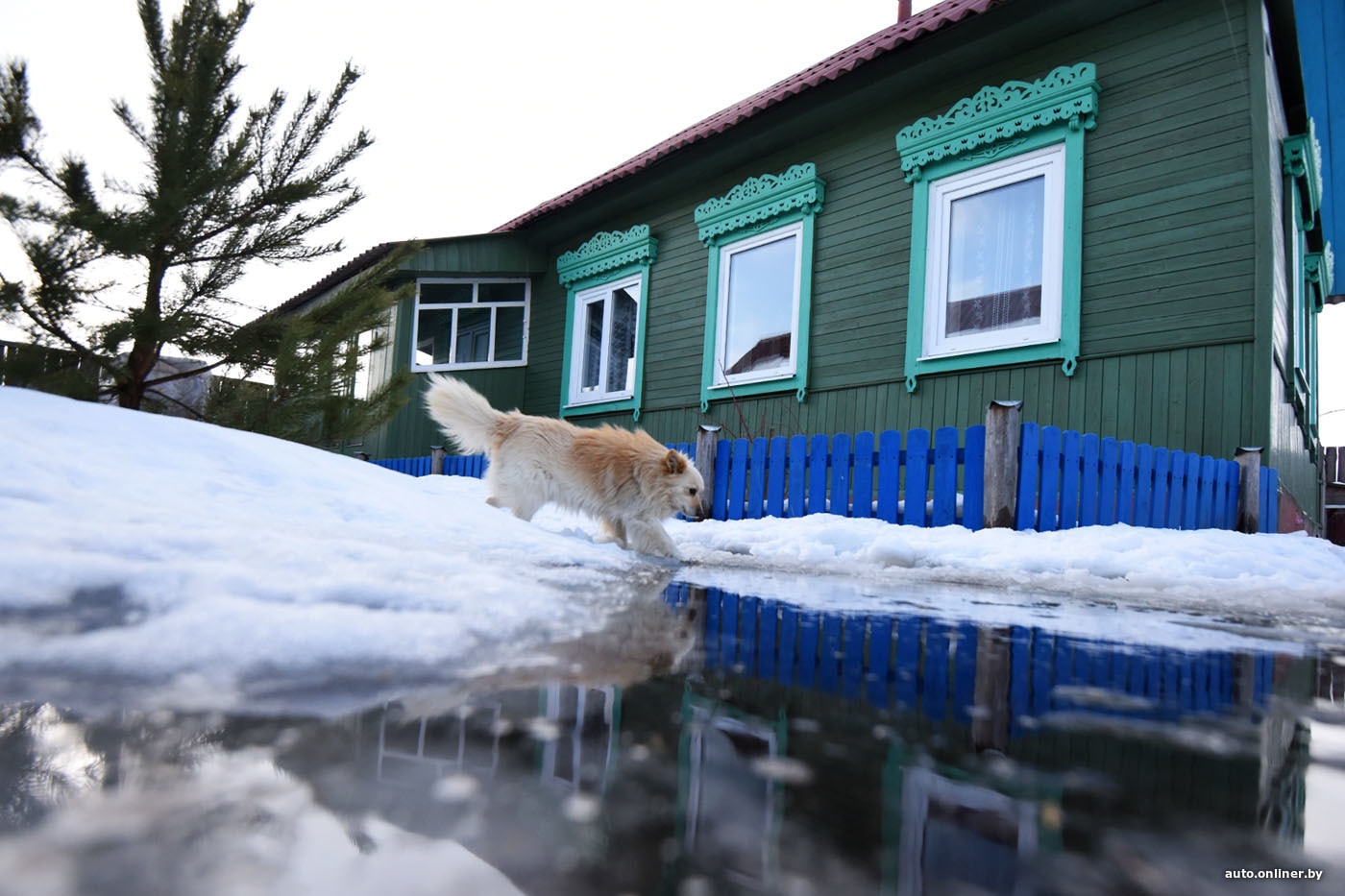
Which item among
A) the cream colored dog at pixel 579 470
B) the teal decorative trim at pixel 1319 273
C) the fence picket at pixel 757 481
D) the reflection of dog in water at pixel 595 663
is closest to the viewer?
the reflection of dog in water at pixel 595 663

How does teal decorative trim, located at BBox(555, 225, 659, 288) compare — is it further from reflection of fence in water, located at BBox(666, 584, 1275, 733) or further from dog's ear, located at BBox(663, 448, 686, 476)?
reflection of fence in water, located at BBox(666, 584, 1275, 733)

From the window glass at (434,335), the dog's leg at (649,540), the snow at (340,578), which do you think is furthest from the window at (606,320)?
the snow at (340,578)

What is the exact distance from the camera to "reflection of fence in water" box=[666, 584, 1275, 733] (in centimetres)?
116

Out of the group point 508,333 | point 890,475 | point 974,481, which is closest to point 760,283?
point 890,475

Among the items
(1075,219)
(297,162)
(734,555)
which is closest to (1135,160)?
(1075,219)

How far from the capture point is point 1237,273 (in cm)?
533

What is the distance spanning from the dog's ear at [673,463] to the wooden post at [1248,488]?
449 centimetres

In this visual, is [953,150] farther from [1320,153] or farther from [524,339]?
[524,339]

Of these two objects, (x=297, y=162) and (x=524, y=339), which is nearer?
(x=297, y=162)

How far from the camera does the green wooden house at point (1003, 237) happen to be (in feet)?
18.1

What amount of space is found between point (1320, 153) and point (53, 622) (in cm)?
1299

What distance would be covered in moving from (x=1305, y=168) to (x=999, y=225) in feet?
9.25

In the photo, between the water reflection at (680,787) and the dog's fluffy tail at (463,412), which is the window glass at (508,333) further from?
the water reflection at (680,787)

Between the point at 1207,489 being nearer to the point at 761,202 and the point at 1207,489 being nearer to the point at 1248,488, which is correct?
the point at 1248,488
